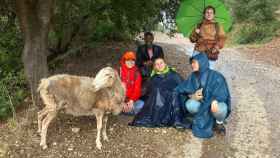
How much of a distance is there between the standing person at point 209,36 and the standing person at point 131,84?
1.39 meters

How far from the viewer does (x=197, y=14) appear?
838cm

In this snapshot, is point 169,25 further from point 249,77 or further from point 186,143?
point 186,143

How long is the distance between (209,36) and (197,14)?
1.75ft

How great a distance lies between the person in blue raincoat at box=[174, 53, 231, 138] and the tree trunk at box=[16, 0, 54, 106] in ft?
7.97

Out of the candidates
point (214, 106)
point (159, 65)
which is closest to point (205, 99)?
point (214, 106)

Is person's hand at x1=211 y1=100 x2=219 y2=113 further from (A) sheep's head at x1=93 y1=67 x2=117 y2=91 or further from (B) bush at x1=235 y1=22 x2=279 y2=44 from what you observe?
(B) bush at x1=235 y1=22 x2=279 y2=44

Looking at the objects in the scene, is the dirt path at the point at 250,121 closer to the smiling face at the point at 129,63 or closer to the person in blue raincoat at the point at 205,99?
the person in blue raincoat at the point at 205,99

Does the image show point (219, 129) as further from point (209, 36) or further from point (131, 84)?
point (209, 36)

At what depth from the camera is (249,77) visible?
12336 mm

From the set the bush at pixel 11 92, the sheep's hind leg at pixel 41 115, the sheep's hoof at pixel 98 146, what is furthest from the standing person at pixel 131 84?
the bush at pixel 11 92

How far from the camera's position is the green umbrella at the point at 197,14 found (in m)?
8.32

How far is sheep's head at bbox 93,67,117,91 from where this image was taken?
6016 mm

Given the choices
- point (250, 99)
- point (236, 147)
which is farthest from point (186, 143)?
point (250, 99)

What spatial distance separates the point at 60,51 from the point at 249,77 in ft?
17.3
